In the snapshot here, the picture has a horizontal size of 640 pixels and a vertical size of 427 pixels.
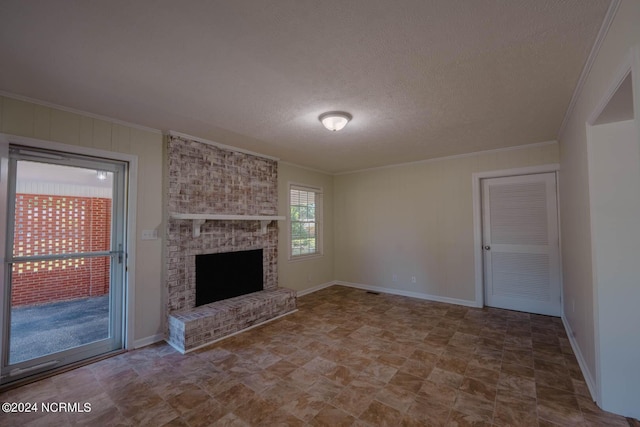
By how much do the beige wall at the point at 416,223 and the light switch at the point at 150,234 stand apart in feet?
12.7

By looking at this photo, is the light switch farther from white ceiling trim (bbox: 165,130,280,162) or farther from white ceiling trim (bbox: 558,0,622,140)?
white ceiling trim (bbox: 558,0,622,140)

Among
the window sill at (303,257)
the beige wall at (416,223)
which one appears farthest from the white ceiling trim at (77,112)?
the beige wall at (416,223)

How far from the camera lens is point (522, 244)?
4230 mm

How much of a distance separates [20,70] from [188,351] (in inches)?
118

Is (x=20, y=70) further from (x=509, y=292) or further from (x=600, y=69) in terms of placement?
(x=509, y=292)

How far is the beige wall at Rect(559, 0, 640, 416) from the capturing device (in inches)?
57.0

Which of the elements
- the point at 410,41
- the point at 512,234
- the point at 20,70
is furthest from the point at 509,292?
the point at 20,70

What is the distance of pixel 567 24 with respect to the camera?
1629 mm

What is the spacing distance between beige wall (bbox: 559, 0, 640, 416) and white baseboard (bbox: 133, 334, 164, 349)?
14.4ft

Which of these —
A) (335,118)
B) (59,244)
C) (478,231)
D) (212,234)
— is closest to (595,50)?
(335,118)

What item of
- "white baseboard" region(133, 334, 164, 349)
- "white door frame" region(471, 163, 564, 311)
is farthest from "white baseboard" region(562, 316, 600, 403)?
"white baseboard" region(133, 334, 164, 349)

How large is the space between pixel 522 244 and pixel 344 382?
11.9 ft

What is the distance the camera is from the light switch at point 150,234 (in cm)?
329

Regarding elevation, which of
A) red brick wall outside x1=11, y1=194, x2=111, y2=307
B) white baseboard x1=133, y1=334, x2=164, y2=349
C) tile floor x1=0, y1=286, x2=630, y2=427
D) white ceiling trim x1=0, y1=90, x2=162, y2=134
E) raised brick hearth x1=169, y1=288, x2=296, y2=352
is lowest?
tile floor x1=0, y1=286, x2=630, y2=427
